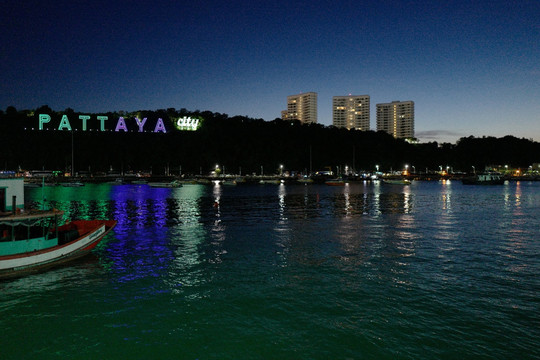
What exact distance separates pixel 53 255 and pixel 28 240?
1.64m

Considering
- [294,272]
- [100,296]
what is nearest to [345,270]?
[294,272]

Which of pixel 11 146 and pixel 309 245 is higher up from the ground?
pixel 11 146

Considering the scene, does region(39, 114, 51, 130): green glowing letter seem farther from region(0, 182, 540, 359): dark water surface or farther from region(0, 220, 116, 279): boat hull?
region(0, 220, 116, 279): boat hull

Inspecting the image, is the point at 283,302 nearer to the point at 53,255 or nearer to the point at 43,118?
the point at 53,255

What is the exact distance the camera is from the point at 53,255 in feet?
71.5

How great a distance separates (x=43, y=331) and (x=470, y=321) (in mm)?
16401

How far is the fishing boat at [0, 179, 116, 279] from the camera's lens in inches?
790

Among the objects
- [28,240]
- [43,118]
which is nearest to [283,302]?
[28,240]

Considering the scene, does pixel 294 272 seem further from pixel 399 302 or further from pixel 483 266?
pixel 483 266

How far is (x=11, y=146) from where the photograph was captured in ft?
633

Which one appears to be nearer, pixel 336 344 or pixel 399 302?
pixel 336 344

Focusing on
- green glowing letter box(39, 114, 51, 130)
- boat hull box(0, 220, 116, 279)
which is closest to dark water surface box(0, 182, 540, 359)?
boat hull box(0, 220, 116, 279)

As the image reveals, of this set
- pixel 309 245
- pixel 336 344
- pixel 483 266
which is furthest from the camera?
pixel 309 245

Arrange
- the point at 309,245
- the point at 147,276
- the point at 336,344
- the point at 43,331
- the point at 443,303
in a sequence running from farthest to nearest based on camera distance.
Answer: the point at 309,245 < the point at 147,276 < the point at 443,303 < the point at 43,331 < the point at 336,344
